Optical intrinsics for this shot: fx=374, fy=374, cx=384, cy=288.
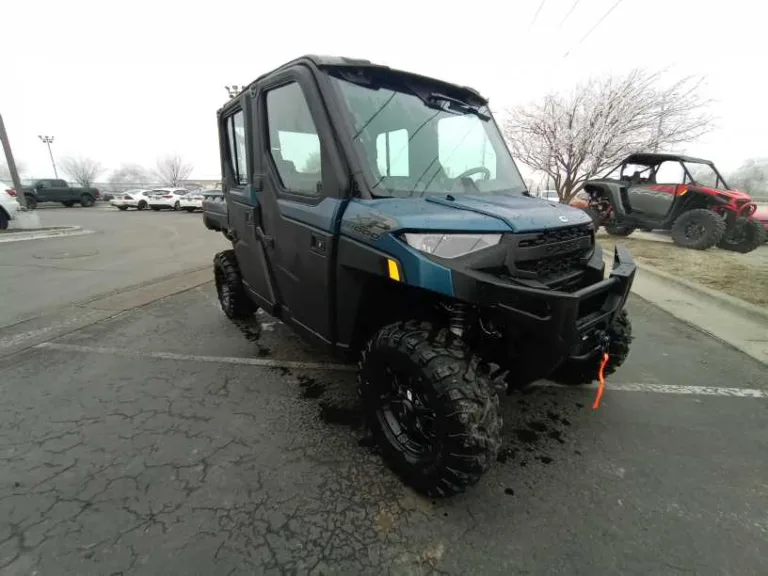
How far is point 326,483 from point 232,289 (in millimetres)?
2827

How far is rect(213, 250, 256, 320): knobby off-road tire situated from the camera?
13.9 ft

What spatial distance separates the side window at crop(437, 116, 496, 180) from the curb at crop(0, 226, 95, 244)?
12.9m

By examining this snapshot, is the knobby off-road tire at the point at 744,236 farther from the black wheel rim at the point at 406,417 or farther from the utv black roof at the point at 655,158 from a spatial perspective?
the black wheel rim at the point at 406,417

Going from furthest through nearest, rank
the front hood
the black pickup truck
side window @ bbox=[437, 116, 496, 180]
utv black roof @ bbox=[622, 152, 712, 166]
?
1. the black pickup truck
2. utv black roof @ bbox=[622, 152, 712, 166]
3. side window @ bbox=[437, 116, 496, 180]
4. the front hood

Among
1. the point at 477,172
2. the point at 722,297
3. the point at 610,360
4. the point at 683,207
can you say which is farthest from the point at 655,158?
the point at 477,172

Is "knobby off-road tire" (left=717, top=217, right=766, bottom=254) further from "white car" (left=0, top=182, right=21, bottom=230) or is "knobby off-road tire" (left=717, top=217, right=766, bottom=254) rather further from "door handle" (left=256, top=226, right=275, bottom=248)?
"white car" (left=0, top=182, right=21, bottom=230)

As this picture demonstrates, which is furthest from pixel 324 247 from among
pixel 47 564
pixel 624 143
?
pixel 624 143

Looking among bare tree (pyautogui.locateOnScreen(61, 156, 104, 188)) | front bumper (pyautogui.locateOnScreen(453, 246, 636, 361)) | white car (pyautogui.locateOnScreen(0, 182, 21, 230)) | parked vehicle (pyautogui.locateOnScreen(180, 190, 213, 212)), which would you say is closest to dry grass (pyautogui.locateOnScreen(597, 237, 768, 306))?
front bumper (pyautogui.locateOnScreen(453, 246, 636, 361))

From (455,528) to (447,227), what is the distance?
1.45 meters

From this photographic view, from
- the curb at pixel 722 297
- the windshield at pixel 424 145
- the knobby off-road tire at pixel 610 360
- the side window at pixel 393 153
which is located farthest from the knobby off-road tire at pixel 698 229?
the side window at pixel 393 153

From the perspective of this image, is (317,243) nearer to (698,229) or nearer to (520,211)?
(520,211)

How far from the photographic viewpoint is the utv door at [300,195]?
2.18m

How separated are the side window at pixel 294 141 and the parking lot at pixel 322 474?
64.3 inches

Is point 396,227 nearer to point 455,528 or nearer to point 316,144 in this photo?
point 316,144
